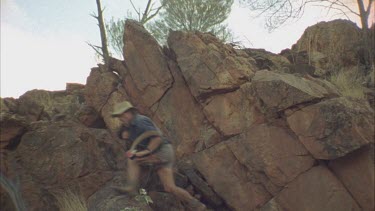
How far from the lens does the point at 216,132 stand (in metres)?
8.05

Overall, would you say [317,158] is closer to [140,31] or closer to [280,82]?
[280,82]

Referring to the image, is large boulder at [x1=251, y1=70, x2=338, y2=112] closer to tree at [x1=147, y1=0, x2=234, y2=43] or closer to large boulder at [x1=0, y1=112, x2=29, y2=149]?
large boulder at [x1=0, y1=112, x2=29, y2=149]

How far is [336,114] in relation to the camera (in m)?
6.43

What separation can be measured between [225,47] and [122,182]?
153 inches

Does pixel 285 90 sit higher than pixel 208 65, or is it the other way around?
pixel 208 65

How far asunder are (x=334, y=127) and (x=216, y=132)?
2495mm

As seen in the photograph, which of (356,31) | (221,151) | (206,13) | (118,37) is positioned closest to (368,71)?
(356,31)

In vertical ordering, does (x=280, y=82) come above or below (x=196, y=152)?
above

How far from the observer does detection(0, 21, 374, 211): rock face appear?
6523mm

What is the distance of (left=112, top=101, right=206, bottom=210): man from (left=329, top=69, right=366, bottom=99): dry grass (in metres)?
3.68

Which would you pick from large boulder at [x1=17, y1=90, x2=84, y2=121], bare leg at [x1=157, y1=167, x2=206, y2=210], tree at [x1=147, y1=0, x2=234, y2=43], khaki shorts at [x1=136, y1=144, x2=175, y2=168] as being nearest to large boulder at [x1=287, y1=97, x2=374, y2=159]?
bare leg at [x1=157, y1=167, x2=206, y2=210]

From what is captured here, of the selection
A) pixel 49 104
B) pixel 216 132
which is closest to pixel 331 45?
pixel 216 132

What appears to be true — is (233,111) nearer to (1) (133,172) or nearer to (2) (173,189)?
(2) (173,189)

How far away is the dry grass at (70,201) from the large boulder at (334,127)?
4.45m
